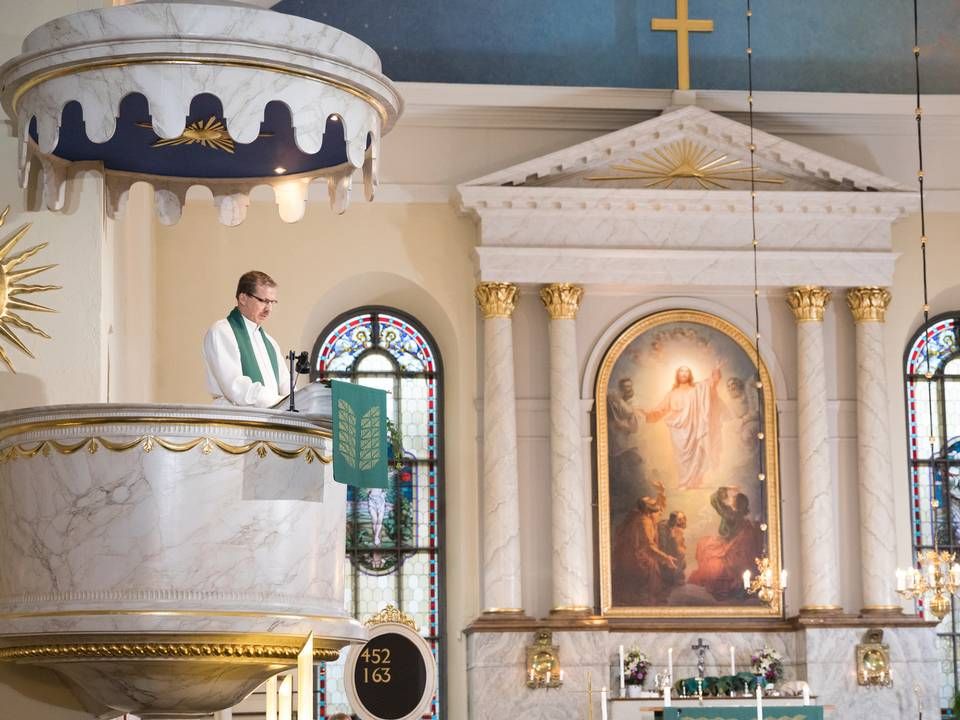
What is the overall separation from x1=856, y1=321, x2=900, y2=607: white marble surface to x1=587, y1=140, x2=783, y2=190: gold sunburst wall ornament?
192cm

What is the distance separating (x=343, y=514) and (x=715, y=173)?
9.04m

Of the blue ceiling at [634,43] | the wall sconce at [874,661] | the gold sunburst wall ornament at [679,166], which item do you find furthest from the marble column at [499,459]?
the wall sconce at [874,661]

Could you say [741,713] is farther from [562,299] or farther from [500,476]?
[562,299]

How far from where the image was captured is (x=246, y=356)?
7.95 m

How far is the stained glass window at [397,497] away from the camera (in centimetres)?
1591

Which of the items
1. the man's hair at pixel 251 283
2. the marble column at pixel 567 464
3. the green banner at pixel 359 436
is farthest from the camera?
the marble column at pixel 567 464

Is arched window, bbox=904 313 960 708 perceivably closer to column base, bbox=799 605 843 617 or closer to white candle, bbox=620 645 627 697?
column base, bbox=799 605 843 617

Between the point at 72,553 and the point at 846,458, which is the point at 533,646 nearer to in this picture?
the point at 846,458

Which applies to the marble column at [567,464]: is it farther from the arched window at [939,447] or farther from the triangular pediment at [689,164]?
the arched window at [939,447]

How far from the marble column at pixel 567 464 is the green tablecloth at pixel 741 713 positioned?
341 cm

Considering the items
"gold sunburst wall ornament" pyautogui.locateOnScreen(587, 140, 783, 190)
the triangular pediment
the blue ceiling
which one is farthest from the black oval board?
the blue ceiling

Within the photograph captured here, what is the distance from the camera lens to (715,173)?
633 inches

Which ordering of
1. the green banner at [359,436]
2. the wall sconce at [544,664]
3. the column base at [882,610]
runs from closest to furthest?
the green banner at [359,436], the wall sconce at [544,664], the column base at [882,610]

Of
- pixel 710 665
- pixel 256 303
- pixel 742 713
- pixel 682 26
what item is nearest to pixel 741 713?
pixel 742 713
